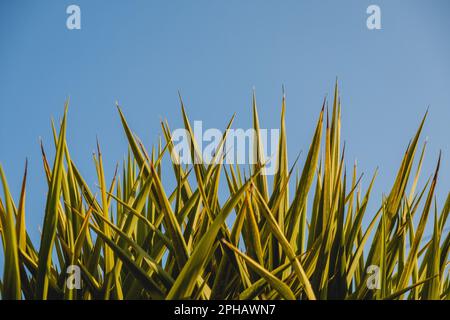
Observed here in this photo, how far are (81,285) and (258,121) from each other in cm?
46

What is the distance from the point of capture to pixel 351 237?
2.62 feet

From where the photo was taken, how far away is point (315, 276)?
2.40 ft

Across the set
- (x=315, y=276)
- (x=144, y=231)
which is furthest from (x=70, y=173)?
(x=315, y=276)

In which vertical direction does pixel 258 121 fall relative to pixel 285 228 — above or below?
above

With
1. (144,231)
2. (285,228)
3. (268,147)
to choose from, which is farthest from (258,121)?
(144,231)

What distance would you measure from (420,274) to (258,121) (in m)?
0.46

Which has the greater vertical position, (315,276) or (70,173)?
(70,173)

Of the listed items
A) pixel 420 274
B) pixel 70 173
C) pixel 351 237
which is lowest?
pixel 420 274

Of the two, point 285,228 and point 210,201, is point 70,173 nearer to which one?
point 210,201
